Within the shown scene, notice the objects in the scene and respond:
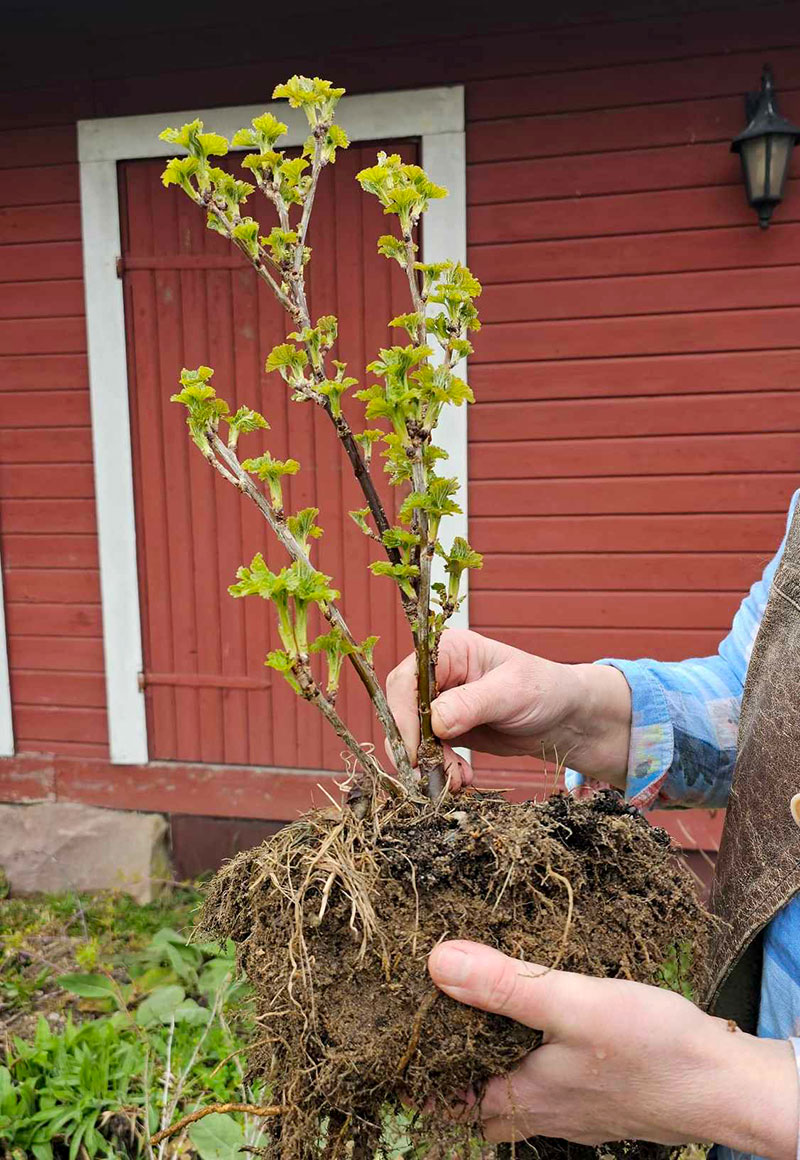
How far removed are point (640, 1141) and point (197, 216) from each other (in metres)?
4.22

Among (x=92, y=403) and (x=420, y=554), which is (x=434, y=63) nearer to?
(x=92, y=403)

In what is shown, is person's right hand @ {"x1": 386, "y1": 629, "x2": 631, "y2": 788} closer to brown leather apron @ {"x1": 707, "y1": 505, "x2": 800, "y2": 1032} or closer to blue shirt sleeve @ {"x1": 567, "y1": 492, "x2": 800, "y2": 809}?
blue shirt sleeve @ {"x1": 567, "y1": 492, "x2": 800, "y2": 809}

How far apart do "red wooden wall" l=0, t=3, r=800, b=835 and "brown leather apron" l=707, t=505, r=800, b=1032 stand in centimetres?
279

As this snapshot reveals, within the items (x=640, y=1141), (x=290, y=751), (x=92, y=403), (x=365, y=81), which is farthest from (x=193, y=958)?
(x=365, y=81)

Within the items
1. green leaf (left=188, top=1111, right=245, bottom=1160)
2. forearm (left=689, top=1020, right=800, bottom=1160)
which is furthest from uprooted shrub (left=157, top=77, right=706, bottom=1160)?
green leaf (left=188, top=1111, right=245, bottom=1160)

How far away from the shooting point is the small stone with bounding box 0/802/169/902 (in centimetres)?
473

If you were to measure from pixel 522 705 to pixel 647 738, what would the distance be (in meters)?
0.25

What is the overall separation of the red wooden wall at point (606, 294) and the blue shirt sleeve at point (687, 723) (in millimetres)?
2605

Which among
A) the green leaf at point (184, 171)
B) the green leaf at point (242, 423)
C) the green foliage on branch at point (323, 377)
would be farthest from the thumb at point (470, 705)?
the green leaf at point (184, 171)

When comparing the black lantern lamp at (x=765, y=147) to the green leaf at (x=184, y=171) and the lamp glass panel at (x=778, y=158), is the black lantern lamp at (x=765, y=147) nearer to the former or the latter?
the lamp glass panel at (x=778, y=158)

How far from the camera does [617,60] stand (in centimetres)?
Result: 395

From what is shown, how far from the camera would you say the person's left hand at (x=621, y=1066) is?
1.01m

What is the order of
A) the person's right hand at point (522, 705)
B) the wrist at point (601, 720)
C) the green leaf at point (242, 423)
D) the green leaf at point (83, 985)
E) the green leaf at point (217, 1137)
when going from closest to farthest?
the green leaf at point (242, 423)
the person's right hand at point (522, 705)
the wrist at point (601, 720)
the green leaf at point (217, 1137)
the green leaf at point (83, 985)

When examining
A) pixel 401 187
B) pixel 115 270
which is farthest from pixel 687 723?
pixel 115 270
